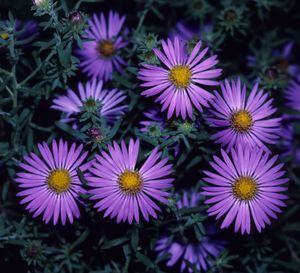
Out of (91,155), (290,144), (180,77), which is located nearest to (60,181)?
(91,155)

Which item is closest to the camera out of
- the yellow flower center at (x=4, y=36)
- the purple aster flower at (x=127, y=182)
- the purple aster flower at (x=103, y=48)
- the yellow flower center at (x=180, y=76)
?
the purple aster flower at (x=127, y=182)

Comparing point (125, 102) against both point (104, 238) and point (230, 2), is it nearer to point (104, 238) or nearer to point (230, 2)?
point (104, 238)

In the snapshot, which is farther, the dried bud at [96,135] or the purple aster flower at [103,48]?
the purple aster flower at [103,48]

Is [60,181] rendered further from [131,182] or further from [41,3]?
[41,3]

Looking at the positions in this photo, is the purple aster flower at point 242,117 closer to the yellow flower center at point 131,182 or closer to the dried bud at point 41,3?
the yellow flower center at point 131,182

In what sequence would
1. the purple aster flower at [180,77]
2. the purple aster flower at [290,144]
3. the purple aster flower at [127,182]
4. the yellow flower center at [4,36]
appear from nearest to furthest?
1. the purple aster flower at [127,182]
2. the purple aster flower at [180,77]
3. the yellow flower center at [4,36]
4. the purple aster flower at [290,144]

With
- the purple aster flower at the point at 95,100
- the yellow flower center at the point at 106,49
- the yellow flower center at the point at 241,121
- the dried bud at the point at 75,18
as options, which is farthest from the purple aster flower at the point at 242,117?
the yellow flower center at the point at 106,49
